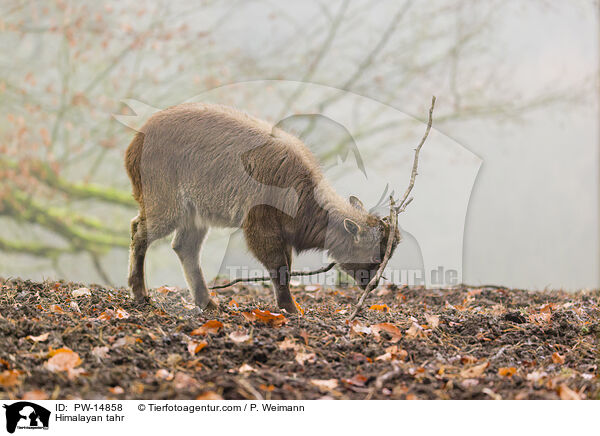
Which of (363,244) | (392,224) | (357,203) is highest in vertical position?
(357,203)

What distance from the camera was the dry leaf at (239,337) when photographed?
3766 mm

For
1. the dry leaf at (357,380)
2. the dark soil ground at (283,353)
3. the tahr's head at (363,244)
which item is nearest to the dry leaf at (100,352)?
the dark soil ground at (283,353)

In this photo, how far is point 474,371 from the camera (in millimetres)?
3572

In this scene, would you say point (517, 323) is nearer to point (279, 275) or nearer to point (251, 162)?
point (279, 275)

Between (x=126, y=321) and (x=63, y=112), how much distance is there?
594 centimetres

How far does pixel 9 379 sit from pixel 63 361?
0.32 metres

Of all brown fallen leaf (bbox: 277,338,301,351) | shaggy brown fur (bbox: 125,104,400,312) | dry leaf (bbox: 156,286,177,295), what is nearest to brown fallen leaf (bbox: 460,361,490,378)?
brown fallen leaf (bbox: 277,338,301,351)

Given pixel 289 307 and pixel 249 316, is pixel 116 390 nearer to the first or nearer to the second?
pixel 249 316

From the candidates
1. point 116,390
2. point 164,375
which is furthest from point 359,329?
point 116,390

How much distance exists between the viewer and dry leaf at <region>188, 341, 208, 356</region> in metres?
3.62

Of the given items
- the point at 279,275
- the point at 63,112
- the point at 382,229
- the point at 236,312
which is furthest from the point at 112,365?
the point at 63,112

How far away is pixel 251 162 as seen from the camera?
520 cm
